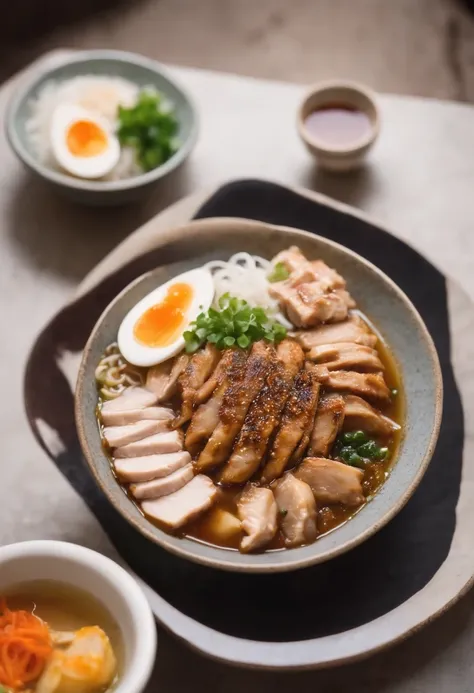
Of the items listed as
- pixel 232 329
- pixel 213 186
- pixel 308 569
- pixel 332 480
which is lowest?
pixel 308 569

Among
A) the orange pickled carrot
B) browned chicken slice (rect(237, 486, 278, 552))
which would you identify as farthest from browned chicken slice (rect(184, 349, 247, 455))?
the orange pickled carrot

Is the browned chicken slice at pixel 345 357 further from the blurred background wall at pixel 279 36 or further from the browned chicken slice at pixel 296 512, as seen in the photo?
the blurred background wall at pixel 279 36

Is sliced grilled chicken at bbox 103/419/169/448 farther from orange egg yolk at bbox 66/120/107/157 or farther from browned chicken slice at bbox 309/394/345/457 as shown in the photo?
orange egg yolk at bbox 66/120/107/157

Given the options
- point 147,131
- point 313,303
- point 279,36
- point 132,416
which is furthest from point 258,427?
point 279,36

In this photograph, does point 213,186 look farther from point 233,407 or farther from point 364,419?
point 364,419

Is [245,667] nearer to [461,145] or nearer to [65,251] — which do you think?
[65,251]

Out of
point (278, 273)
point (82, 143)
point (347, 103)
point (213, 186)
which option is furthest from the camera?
point (347, 103)

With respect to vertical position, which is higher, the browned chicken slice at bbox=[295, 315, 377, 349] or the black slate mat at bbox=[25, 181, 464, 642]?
the browned chicken slice at bbox=[295, 315, 377, 349]
